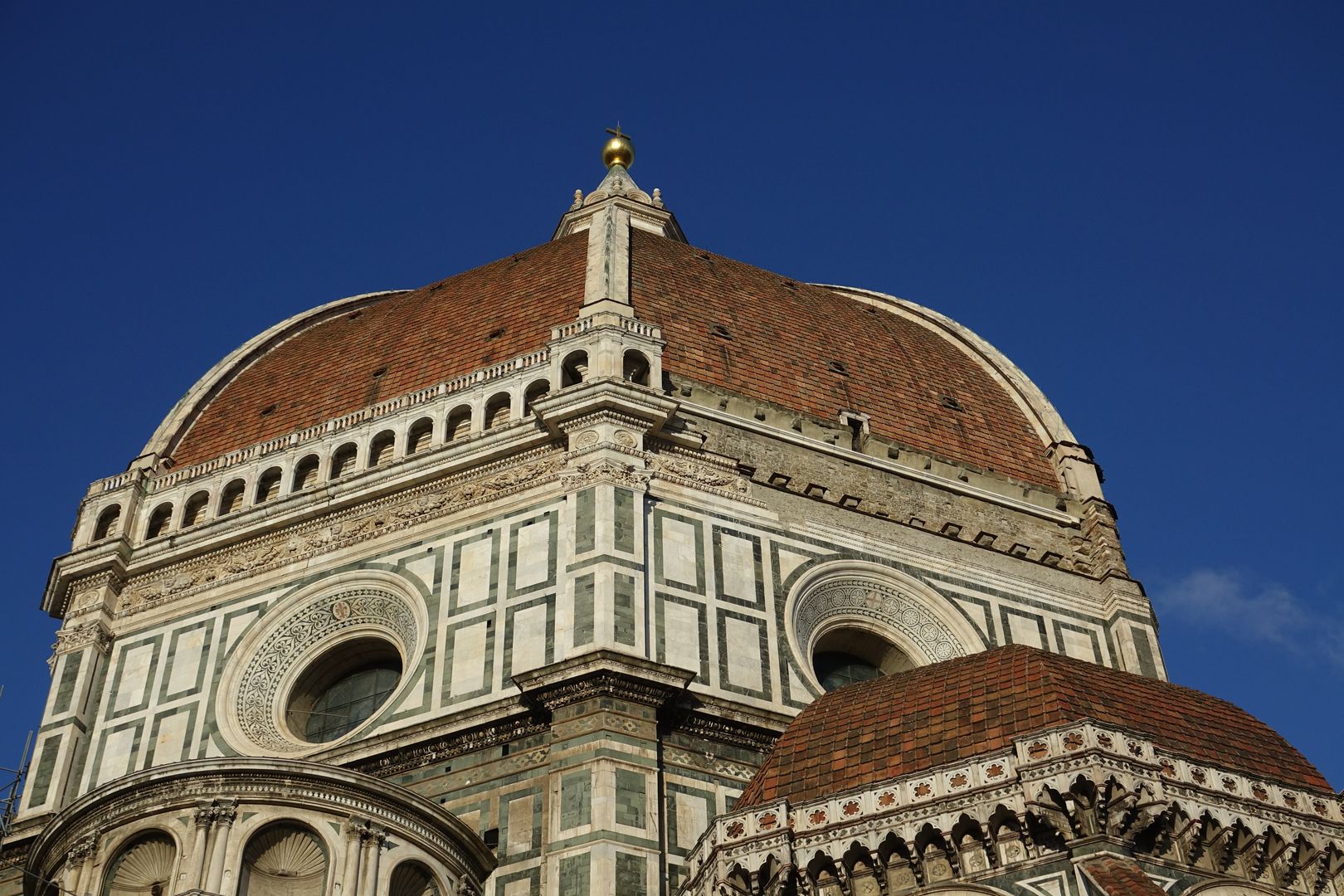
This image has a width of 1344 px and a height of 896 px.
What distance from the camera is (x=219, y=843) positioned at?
20.0m

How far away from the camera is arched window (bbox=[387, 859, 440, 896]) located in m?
20.7

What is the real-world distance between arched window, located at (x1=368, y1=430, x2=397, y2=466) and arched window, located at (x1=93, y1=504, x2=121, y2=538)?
13.2 feet

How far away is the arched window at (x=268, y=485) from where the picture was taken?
28.7m

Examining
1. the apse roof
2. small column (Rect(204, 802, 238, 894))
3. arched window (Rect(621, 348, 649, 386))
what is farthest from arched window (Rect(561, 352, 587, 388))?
small column (Rect(204, 802, 238, 894))

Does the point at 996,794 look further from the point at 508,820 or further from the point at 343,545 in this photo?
the point at 343,545

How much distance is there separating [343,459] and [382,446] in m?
0.61

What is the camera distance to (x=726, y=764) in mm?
23000

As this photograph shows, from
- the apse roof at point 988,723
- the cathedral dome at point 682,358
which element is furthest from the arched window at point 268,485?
the apse roof at point 988,723

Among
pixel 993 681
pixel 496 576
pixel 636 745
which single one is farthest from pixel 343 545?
pixel 993 681

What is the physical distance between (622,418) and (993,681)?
7.66m

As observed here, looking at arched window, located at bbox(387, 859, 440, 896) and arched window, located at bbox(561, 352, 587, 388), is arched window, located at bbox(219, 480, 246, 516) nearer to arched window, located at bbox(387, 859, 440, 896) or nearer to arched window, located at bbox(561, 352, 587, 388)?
arched window, located at bbox(561, 352, 587, 388)

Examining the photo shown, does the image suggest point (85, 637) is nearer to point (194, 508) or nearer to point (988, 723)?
point (194, 508)

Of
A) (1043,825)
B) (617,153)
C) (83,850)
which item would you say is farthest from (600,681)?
(617,153)

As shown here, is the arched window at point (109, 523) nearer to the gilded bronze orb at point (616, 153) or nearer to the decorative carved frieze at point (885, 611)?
the decorative carved frieze at point (885, 611)
